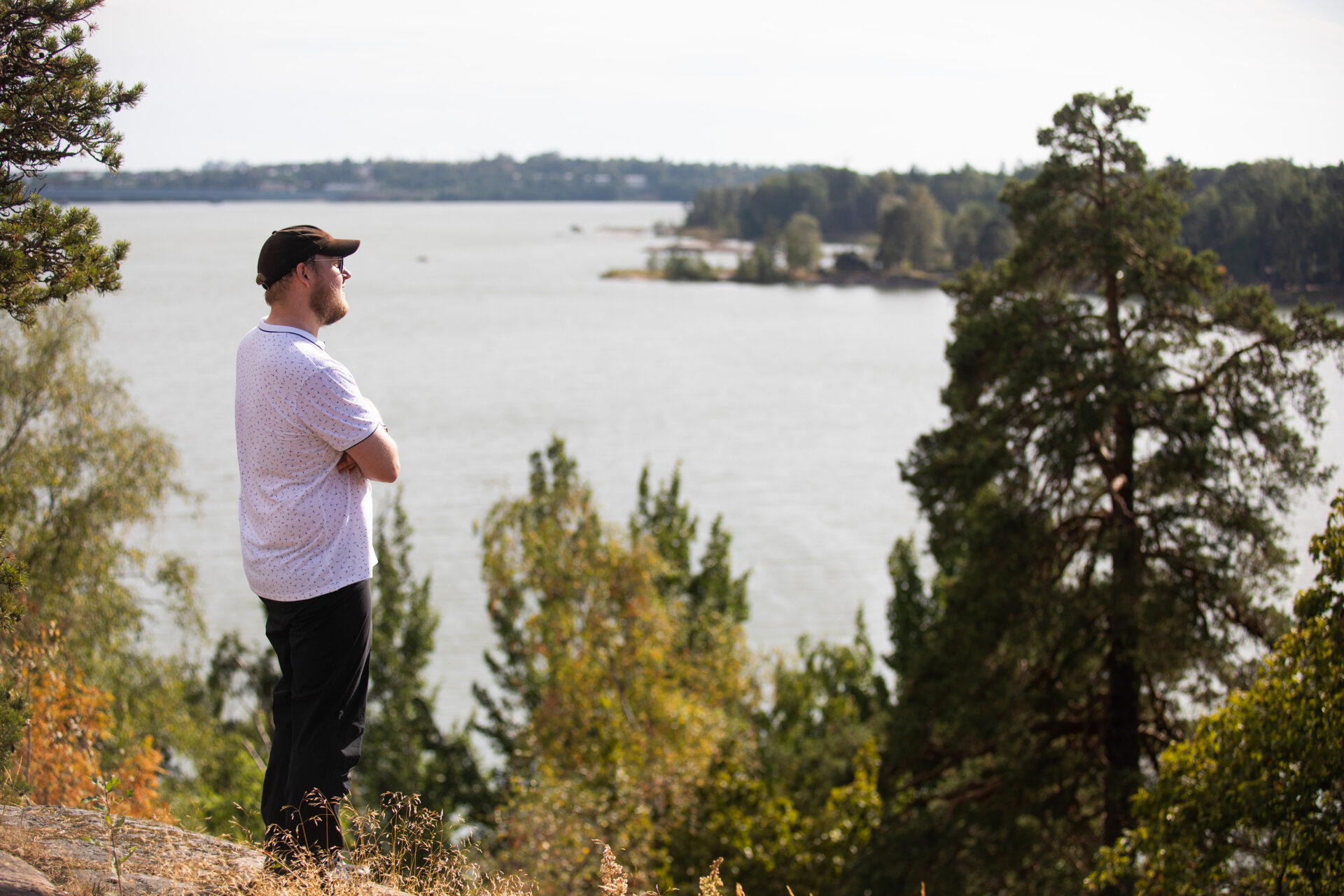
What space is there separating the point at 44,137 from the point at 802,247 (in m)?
120

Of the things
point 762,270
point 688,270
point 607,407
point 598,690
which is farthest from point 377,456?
point 688,270

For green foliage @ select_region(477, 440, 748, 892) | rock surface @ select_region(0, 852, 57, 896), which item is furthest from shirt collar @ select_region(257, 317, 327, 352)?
green foliage @ select_region(477, 440, 748, 892)

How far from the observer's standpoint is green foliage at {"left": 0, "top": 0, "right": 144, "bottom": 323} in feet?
14.8

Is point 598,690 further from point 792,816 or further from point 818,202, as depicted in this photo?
point 818,202

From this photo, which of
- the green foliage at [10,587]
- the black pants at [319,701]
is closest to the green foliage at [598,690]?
the green foliage at [10,587]

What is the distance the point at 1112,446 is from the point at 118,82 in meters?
12.5

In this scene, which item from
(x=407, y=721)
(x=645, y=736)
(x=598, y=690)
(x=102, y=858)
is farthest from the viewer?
(x=407, y=721)

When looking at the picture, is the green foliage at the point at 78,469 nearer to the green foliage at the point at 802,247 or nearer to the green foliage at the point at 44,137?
the green foliage at the point at 44,137

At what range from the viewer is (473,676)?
116ft

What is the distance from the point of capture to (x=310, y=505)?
3482 millimetres

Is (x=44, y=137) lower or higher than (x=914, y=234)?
lower

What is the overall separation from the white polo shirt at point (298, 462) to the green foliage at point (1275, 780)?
528 cm

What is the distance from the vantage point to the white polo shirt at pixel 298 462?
134 inches

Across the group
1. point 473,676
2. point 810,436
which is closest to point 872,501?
point 810,436
